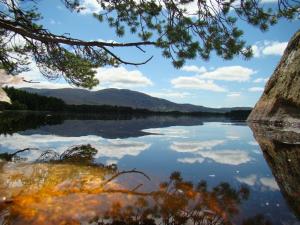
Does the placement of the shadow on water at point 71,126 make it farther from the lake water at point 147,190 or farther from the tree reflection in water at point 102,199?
the tree reflection in water at point 102,199

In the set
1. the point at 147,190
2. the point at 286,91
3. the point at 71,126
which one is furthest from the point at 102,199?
the point at 286,91

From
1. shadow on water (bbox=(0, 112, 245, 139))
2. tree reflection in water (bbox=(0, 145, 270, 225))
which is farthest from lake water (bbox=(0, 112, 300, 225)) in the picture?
shadow on water (bbox=(0, 112, 245, 139))

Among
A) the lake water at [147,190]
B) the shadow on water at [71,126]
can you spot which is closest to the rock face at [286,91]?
the shadow on water at [71,126]

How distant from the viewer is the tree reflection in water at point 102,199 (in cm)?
288

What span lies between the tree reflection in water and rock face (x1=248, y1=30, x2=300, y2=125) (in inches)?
486

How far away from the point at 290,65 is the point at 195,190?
601 inches

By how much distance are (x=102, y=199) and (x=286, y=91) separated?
595 inches

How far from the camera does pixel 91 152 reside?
24.0 feet

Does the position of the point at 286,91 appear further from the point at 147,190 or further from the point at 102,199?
the point at 102,199

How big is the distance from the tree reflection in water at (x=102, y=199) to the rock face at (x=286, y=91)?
12.3 m

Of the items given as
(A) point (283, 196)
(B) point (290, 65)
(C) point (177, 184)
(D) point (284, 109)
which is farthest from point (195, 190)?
(B) point (290, 65)

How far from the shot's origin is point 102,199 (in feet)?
11.4

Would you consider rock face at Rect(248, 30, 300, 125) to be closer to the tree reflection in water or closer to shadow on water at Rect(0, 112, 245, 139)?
shadow on water at Rect(0, 112, 245, 139)

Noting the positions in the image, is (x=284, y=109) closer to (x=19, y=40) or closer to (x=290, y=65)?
(x=290, y=65)
